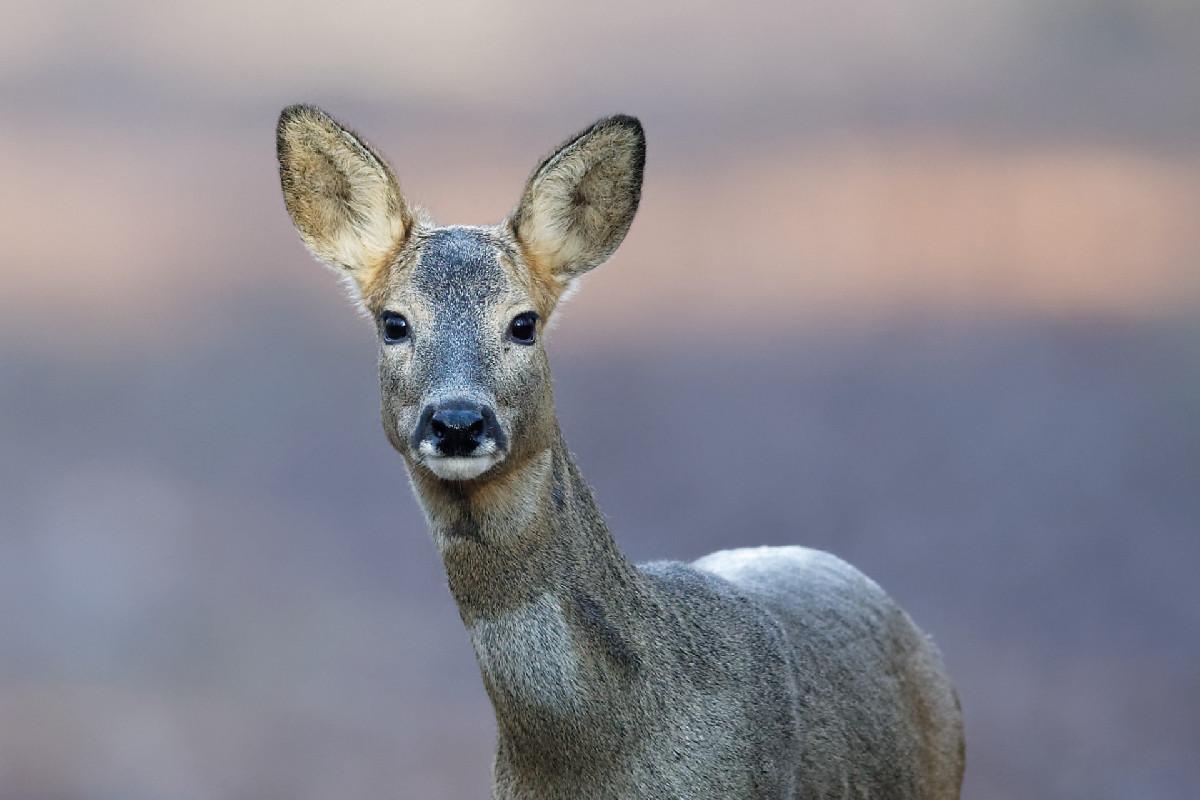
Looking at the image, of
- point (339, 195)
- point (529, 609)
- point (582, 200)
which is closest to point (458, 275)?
point (582, 200)

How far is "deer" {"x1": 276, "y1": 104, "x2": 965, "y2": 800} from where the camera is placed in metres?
6.45

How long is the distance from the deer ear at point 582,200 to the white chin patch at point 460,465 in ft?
4.06

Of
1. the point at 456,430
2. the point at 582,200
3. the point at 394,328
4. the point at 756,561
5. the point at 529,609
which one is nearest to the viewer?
the point at 456,430

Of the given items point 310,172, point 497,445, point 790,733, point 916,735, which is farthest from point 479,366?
point 916,735

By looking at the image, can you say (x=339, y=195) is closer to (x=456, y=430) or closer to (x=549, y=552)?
(x=456, y=430)

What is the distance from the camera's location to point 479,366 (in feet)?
21.1

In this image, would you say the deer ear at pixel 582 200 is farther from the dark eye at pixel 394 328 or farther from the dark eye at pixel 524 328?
the dark eye at pixel 394 328

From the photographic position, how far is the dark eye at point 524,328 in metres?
6.71

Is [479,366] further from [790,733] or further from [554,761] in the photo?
[790,733]

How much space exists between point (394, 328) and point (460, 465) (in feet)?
2.69

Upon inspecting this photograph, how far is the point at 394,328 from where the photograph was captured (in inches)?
265

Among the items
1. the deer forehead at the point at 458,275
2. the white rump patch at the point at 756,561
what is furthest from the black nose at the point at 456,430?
the white rump patch at the point at 756,561

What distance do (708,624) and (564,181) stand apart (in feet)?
5.85

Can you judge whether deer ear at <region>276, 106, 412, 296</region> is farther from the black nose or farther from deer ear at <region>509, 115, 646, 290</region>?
the black nose
